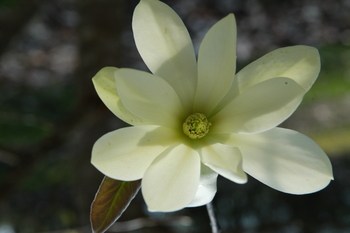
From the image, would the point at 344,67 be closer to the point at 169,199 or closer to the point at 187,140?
the point at 187,140

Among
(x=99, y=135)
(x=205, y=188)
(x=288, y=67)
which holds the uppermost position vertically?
(x=288, y=67)

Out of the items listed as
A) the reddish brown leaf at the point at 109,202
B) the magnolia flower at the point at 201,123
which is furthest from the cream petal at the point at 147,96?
the reddish brown leaf at the point at 109,202

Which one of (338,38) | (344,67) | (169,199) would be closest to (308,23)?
(338,38)

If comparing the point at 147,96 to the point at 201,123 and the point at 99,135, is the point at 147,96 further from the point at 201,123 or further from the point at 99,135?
the point at 99,135

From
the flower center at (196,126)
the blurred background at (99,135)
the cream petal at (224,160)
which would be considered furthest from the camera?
the blurred background at (99,135)

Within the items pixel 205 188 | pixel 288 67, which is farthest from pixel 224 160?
pixel 288 67

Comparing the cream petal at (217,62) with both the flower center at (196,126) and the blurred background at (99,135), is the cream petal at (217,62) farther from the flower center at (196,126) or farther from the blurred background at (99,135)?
the blurred background at (99,135)
